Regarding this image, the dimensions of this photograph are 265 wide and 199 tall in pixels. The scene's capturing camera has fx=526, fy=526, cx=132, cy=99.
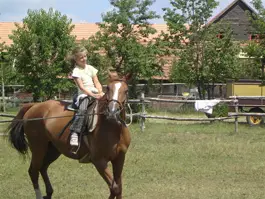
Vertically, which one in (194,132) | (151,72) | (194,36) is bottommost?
(194,132)

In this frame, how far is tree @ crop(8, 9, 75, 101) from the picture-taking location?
27.1 metres

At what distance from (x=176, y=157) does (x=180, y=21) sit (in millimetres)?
18253

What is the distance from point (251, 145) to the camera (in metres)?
12.7

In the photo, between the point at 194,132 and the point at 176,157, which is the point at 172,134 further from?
the point at 176,157

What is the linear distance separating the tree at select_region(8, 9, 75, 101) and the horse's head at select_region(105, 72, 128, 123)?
20.9 m

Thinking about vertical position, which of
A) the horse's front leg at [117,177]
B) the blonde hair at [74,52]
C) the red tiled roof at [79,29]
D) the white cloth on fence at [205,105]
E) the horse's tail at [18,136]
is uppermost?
the red tiled roof at [79,29]

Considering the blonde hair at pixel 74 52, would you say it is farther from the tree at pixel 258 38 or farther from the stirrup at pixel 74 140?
the tree at pixel 258 38

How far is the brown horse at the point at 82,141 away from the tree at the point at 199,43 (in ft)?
66.9

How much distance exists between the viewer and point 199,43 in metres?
28.4

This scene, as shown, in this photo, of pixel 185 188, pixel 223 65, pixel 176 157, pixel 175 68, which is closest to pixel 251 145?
pixel 176 157

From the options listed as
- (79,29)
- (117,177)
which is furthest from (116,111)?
(79,29)

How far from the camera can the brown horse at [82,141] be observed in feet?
20.3

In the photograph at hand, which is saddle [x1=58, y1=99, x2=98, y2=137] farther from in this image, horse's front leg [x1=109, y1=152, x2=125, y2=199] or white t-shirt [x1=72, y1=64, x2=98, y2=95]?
horse's front leg [x1=109, y1=152, x2=125, y2=199]

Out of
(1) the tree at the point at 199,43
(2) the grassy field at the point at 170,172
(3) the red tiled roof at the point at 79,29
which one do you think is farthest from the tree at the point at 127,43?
(3) the red tiled roof at the point at 79,29
